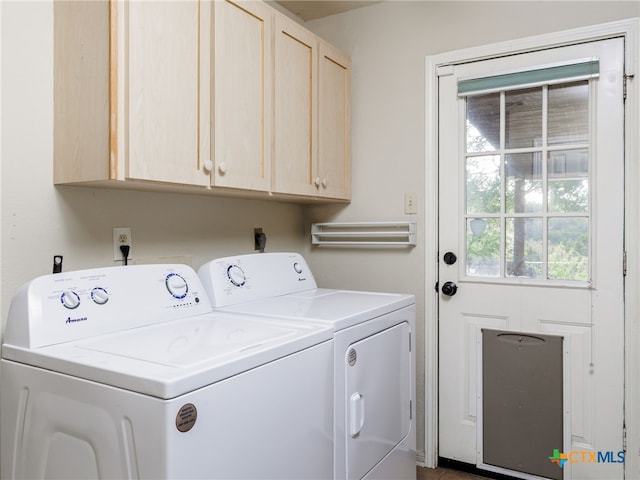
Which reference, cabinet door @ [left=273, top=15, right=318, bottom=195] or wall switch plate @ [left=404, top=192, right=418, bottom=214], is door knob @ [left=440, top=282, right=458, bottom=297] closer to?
wall switch plate @ [left=404, top=192, right=418, bottom=214]

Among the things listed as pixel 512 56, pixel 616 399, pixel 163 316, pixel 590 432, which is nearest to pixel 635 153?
pixel 512 56

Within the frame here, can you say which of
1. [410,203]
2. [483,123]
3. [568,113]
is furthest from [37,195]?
[568,113]

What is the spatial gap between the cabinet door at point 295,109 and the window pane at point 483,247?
0.80 metres

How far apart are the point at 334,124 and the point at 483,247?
38.0 inches

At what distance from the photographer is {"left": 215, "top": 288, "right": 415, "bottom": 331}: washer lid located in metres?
1.56

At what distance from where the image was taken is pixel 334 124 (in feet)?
7.88

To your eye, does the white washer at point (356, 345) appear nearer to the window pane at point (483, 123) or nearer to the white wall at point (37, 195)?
the white wall at point (37, 195)

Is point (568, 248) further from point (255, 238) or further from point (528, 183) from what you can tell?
point (255, 238)

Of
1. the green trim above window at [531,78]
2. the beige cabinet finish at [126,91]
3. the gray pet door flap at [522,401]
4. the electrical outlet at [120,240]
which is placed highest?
the green trim above window at [531,78]

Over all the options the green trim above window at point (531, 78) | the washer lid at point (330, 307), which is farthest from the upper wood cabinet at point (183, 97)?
the green trim above window at point (531, 78)

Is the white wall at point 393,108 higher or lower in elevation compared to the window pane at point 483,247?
higher

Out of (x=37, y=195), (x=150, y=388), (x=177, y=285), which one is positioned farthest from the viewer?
(x=177, y=285)

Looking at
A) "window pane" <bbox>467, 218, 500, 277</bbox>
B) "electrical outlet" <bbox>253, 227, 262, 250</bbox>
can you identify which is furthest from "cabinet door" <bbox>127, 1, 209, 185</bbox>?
"window pane" <bbox>467, 218, 500, 277</bbox>

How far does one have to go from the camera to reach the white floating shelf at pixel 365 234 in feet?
7.95
